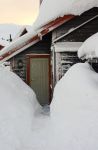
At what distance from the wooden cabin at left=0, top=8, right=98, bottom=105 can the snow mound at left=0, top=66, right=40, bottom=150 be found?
1.53m

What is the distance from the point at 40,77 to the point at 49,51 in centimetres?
118

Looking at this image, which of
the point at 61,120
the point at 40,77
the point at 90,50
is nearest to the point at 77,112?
the point at 61,120

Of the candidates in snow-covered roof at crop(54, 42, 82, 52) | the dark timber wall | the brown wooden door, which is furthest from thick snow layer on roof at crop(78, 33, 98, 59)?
the dark timber wall

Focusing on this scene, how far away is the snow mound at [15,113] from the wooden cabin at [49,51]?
1528 mm

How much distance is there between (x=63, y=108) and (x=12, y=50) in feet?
22.5

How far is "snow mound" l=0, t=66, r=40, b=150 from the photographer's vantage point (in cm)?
860

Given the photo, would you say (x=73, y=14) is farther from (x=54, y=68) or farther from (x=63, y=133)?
(x=63, y=133)

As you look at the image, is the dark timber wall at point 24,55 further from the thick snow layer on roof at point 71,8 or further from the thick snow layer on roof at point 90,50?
the thick snow layer on roof at point 90,50

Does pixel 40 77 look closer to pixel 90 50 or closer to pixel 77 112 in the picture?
pixel 90 50

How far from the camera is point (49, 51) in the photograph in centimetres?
1698

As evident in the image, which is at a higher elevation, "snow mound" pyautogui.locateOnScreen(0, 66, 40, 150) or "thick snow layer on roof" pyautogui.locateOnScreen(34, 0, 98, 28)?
"thick snow layer on roof" pyautogui.locateOnScreen(34, 0, 98, 28)

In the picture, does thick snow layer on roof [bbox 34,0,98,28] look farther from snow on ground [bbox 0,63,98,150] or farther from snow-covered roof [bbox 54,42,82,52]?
snow on ground [bbox 0,63,98,150]

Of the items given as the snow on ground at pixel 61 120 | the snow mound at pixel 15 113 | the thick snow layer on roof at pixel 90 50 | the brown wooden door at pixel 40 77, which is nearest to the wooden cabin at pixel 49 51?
the brown wooden door at pixel 40 77

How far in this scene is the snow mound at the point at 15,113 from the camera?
860 cm
